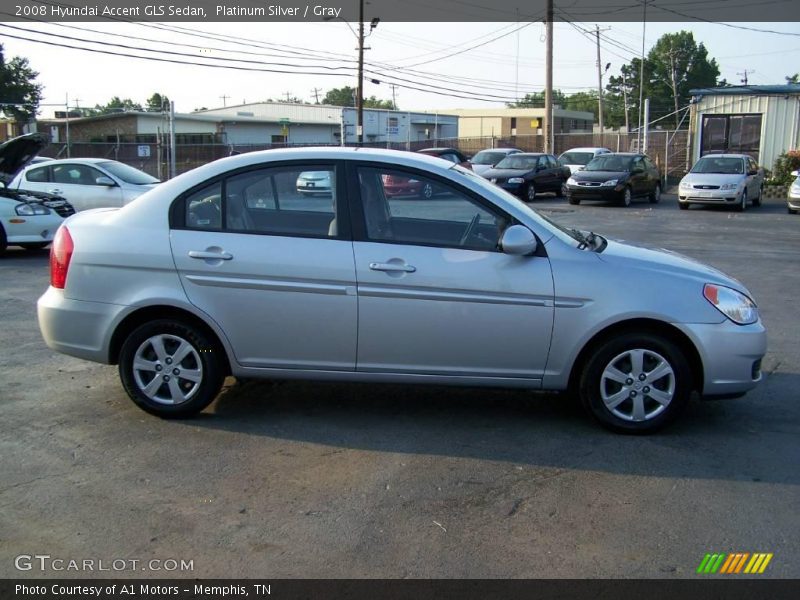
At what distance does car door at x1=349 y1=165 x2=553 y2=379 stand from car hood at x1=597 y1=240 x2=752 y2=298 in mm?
508

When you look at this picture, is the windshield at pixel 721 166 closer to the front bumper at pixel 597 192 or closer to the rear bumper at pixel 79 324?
the front bumper at pixel 597 192

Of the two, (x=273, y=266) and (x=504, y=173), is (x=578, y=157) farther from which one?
(x=273, y=266)

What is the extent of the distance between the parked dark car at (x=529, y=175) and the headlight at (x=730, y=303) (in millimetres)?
20340

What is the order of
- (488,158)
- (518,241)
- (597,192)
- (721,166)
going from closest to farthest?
(518,241) → (721,166) → (597,192) → (488,158)

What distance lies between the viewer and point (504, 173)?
1015 inches

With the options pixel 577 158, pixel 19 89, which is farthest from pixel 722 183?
pixel 19 89

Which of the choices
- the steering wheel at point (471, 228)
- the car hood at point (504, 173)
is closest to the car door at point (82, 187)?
the steering wheel at point (471, 228)

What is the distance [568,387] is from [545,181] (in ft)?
74.7

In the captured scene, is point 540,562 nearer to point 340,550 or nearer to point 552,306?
point 340,550

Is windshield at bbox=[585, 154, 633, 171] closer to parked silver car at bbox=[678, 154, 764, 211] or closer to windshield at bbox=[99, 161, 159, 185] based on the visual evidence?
parked silver car at bbox=[678, 154, 764, 211]

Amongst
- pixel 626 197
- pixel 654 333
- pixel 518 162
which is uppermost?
pixel 518 162

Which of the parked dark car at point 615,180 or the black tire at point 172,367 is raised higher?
the parked dark car at point 615,180

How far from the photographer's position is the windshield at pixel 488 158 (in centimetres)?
2905

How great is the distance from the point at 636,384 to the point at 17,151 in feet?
34.1
